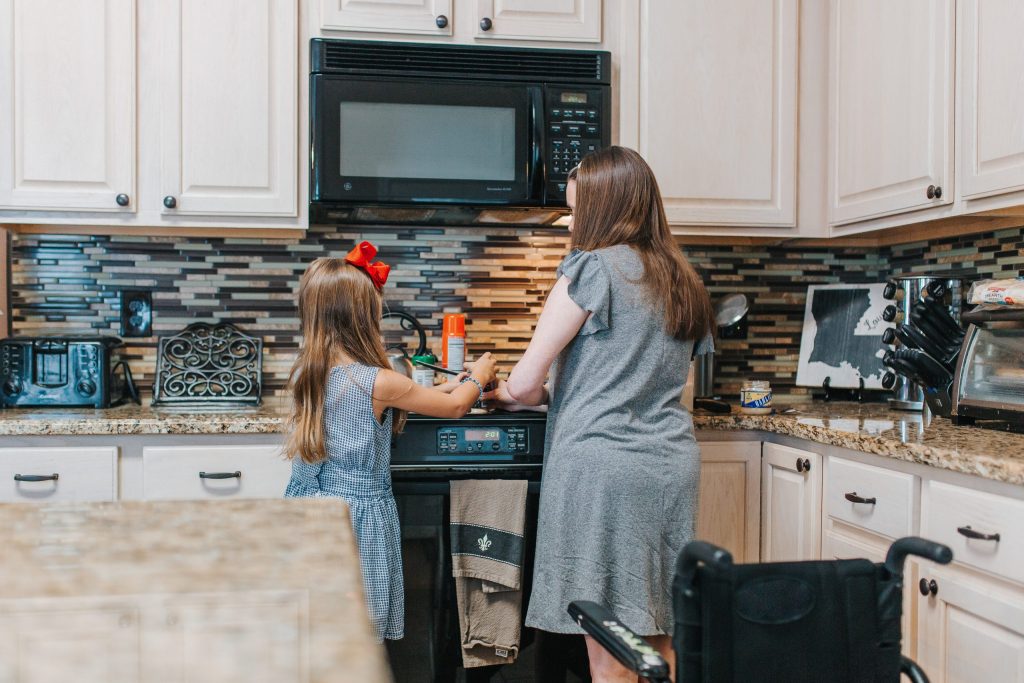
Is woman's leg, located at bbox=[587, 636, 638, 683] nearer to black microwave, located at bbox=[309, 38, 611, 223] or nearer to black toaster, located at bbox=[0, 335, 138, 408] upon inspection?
black microwave, located at bbox=[309, 38, 611, 223]

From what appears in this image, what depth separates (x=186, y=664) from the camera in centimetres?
50

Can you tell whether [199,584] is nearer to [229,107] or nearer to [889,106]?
[229,107]

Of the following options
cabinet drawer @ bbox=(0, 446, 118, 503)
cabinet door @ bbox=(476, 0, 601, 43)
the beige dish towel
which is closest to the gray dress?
the beige dish towel

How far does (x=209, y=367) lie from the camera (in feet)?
8.27

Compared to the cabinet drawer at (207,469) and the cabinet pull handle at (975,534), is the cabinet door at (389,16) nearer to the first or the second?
the cabinet drawer at (207,469)

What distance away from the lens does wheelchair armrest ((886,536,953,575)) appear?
1.05m

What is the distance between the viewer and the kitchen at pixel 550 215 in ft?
6.63

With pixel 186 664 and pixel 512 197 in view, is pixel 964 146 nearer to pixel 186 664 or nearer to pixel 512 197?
pixel 512 197

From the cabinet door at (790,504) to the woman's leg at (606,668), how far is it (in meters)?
0.62

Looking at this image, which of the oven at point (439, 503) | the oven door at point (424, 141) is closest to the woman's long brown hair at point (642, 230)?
the oven at point (439, 503)

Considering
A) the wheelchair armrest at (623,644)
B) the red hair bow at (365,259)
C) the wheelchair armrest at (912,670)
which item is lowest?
the wheelchair armrest at (912,670)

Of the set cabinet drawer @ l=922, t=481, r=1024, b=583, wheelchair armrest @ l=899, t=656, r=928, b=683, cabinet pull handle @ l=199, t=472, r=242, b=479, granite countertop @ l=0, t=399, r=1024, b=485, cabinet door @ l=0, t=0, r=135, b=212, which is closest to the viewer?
wheelchair armrest @ l=899, t=656, r=928, b=683

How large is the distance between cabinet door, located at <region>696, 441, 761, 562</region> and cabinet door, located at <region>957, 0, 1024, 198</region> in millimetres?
821

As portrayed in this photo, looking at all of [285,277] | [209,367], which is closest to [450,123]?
[285,277]
